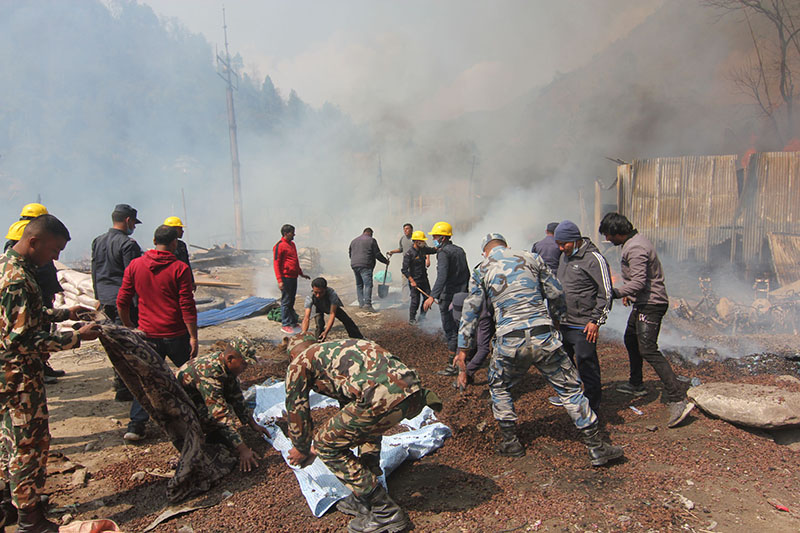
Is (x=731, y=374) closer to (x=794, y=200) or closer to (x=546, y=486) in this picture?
(x=546, y=486)

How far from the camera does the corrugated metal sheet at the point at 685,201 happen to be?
12.0 m

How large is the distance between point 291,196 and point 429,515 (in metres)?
32.5

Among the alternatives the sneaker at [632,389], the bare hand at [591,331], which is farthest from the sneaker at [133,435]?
the sneaker at [632,389]

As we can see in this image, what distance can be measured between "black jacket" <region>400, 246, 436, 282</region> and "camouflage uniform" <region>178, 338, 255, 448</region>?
4.47 meters

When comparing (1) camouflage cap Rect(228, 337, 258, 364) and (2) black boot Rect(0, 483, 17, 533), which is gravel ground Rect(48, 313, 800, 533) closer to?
(2) black boot Rect(0, 483, 17, 533)

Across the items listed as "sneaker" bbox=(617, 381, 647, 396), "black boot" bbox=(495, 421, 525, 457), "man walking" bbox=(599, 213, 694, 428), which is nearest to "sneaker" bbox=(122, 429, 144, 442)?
"black boot" bbox=(495, 421, 525, 457)

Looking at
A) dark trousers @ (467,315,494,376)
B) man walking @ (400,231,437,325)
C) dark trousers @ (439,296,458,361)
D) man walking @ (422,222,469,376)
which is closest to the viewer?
dark trousers @ (467,315,494,376)

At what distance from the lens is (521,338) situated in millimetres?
3297

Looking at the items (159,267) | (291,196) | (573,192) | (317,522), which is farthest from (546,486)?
(291,196)

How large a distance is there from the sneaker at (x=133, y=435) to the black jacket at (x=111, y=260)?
165 centimetres

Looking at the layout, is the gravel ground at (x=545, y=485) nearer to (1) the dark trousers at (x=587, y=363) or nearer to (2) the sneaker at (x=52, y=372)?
(1) the dark trousers at (x=587, y=363)

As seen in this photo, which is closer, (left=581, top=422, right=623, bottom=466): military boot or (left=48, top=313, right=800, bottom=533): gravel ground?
(left=48, top=313, right=800, bottom=533): gravel ground

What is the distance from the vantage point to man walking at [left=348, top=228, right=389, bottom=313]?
966 centimetres

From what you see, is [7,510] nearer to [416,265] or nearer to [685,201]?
[416,265]
